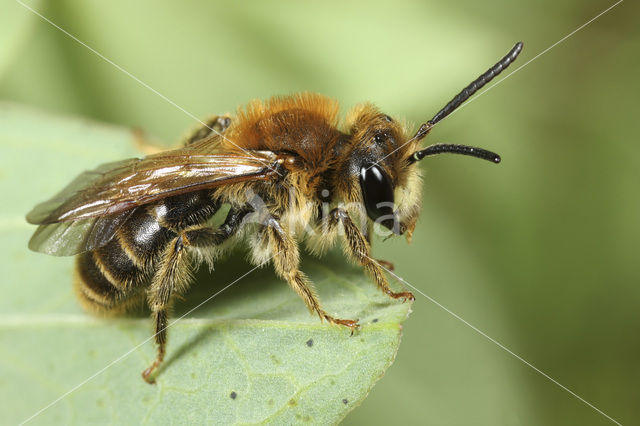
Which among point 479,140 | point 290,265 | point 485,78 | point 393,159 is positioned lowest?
point 290,265

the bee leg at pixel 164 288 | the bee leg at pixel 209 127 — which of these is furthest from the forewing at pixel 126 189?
the bee leg at pixel 209 127

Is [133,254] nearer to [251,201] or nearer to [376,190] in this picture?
[251,201]

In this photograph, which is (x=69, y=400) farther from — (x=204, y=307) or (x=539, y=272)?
(x=539, y=272)

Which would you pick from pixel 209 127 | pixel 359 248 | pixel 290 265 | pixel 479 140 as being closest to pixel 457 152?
pixel 359 248

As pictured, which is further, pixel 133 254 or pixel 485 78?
pixel 133 254

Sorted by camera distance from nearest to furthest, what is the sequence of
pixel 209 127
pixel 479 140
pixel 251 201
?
pixel 251 201, pixel 209 127, pixel 479 140

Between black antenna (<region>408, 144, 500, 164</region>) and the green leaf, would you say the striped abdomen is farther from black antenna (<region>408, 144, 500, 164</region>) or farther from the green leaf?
black antenna (<region>408, 144, 500, 164</region>)
